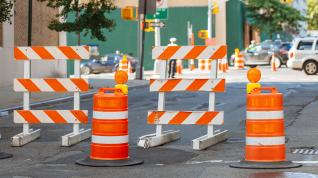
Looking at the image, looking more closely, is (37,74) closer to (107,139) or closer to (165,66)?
(165,66)

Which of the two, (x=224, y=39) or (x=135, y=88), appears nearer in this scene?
(x=135, y=88)

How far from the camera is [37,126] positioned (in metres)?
16.6

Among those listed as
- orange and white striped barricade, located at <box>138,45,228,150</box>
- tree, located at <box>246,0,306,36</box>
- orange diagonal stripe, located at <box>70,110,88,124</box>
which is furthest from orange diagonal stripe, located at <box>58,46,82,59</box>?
tree, located at <box>246,0,306,36</box>

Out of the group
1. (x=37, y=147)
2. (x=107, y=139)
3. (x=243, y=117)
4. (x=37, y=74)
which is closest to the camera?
(x=107, y=139)

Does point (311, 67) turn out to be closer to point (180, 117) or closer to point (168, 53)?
point (168, 53)

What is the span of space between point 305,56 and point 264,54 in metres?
14.0

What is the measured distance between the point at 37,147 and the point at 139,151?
1.80 meters

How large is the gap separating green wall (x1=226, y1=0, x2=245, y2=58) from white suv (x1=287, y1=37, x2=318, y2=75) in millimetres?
27503

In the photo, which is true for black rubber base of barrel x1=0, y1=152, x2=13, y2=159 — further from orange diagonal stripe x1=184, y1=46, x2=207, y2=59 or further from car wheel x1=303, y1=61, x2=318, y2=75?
car wheel x1=303, y1=61, x2=318, y2=75

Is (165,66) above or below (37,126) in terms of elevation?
above

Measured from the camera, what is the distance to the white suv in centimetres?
3912

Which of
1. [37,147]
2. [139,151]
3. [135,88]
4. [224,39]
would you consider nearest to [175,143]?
[139,151]

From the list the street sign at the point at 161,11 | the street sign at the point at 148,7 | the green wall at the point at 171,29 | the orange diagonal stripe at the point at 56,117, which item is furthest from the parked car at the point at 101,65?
the orange diagonal stripe at the point at 56,117

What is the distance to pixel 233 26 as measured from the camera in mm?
67750
